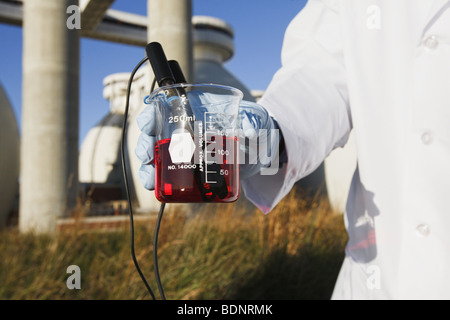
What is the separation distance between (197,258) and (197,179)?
10.6 ft

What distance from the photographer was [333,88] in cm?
158

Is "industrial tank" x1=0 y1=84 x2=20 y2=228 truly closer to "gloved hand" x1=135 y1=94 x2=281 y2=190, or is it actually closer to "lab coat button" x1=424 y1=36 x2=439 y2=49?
"gloved hand" x1=135 y1=94 x2=281 y2=190

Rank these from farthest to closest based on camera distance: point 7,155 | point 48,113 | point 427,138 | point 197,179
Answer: point 7,155
point 48,113
point 427,138
point 197,179

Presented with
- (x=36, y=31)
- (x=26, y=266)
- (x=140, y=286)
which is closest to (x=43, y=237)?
(x=26, y=266)

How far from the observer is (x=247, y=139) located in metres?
1.17

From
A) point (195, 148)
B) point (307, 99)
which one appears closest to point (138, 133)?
point (307, 99)

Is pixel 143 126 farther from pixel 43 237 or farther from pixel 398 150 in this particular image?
pixel 43 237

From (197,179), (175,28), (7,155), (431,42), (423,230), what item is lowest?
(423,230)

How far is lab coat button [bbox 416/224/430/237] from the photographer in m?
1.32

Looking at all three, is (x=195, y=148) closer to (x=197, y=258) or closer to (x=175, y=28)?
(x=197, y=258)

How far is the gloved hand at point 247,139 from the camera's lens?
103 centimetres

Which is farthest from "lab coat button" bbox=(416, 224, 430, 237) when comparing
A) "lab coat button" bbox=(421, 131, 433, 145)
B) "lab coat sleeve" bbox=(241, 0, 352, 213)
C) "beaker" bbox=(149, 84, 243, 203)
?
"beaker" bbox=(149, 84, 243, 203)

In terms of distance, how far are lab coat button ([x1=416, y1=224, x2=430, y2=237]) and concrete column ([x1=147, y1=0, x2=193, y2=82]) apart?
5.95m

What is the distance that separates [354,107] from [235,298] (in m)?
2.76
